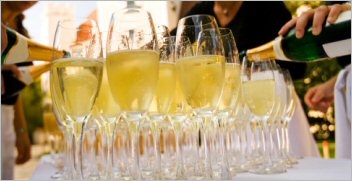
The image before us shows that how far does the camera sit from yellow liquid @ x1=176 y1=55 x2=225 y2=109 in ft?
2.47

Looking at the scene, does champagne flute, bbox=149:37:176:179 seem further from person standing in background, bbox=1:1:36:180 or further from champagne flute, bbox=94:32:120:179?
person standing in background, bbox=1:1:36:180

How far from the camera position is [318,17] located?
1152 millimetres

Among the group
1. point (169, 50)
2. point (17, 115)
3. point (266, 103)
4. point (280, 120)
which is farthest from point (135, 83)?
point (17, 115)

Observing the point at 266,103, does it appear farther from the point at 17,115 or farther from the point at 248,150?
the point at 17,115

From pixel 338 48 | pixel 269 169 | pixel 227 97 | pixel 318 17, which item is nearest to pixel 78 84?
pixel 227 97

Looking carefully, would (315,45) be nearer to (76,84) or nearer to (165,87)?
(165,87)

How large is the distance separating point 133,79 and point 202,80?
140mm

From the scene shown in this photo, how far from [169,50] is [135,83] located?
0.19 meters

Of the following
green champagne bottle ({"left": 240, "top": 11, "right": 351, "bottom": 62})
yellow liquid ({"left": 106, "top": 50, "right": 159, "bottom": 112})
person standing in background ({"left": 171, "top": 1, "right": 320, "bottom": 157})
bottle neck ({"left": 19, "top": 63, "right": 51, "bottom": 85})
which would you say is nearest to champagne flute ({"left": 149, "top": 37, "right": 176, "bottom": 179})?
yellow liquid ({"left": 106, "top": 50, "right": 159, "bottom": 112})

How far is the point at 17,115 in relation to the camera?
8.90 feet

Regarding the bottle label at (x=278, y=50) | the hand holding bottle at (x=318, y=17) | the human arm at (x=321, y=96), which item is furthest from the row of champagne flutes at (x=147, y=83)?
the human arm at (x=321, y=96)

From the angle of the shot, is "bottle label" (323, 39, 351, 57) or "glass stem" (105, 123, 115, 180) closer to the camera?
"glass stem" (105, 123, 115, 180)

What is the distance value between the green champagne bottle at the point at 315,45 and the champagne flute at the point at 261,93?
85 mm

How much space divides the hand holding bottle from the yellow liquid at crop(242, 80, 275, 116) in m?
0.23
